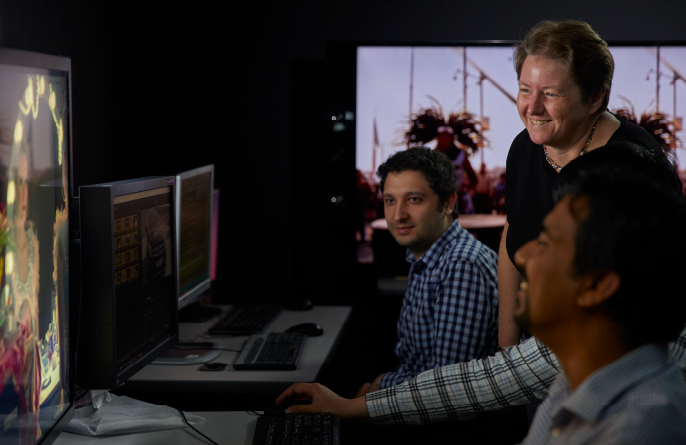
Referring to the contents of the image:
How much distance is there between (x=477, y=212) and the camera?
310cm

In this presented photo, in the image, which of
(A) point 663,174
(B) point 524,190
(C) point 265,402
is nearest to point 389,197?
(B) point 524,190

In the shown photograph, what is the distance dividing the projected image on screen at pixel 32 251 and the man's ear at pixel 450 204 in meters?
1.28

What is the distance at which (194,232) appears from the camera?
7.41ft

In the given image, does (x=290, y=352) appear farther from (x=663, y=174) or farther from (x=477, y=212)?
(x=477, y=212)

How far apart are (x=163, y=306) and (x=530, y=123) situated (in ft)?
3.34

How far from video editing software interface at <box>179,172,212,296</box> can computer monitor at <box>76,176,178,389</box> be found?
62 centimetres

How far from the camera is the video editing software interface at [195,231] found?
2.13m

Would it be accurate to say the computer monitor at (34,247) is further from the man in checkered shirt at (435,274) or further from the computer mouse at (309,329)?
the computer mouse at (309,329)

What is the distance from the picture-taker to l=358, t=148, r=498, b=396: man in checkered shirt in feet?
5.66

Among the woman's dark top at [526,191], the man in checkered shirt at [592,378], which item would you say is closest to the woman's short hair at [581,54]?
the woman's dark top at [526,191]

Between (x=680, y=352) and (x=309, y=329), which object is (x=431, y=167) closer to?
(x=309, y=329)

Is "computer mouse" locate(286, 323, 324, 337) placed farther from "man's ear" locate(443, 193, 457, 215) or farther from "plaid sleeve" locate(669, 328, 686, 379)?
"plaid sleeve" locate(669, 328, 686, 379)

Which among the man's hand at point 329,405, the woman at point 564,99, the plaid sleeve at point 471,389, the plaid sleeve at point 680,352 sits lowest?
the man's hand at point 329,405

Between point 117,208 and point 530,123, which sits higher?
point 530,123
